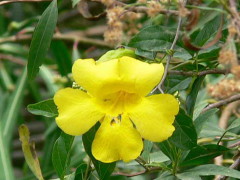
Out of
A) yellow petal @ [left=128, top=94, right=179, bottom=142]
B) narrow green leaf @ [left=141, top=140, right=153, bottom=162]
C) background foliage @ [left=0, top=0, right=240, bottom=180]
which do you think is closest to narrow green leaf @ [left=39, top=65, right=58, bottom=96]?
background foliage @ [left=0, top=0, right=240, bottom=180]

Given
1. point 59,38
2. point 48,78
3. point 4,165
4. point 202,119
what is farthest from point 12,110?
point 202,119

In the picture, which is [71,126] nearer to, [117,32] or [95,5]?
[117,32]

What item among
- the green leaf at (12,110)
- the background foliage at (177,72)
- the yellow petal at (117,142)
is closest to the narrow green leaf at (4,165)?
the background foliage at (177,72)

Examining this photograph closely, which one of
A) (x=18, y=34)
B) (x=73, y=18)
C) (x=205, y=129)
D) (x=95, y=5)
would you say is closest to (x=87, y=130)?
(x=205, y=129)

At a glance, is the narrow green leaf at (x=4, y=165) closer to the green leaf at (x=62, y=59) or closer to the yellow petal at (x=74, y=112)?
the green leaf at (x=62, y=59)

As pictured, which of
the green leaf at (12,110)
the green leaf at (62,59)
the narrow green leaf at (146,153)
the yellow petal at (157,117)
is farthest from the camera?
the green leaf at (62,59)

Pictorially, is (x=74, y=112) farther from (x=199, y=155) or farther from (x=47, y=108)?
(x=199, y=155)

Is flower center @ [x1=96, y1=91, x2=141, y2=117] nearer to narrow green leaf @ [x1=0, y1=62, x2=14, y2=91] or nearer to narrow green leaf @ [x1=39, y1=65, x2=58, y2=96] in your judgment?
narrow green leaf @ [x1=39, y1=65, x2=58, y2=96]
